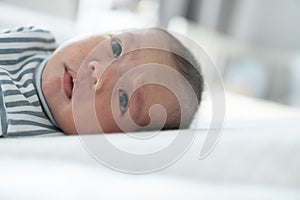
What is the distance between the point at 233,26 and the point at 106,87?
69.1 inches

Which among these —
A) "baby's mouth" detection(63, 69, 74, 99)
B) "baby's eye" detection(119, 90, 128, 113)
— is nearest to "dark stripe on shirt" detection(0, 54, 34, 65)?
"baby's mouth" detection(63, 69, 74, 99)

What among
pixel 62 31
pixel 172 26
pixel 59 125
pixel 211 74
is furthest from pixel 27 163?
pixel 172 26

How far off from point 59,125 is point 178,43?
0.24 meters

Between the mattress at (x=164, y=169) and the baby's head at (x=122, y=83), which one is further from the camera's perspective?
the baby's head at (x=122, y=83)

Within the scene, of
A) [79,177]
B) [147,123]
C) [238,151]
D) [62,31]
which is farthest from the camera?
[62,31]

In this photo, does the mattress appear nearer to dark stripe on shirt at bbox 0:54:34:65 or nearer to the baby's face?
the baby's face

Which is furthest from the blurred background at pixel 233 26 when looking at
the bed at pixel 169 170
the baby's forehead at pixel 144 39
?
the bed at pixel 169 170

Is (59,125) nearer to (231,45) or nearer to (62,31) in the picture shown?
(62,31)

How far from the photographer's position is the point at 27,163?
2.02ft

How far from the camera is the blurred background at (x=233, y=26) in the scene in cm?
229

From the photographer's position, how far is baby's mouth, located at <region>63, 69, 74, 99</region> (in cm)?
85

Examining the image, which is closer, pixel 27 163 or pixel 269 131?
pixel 27 163

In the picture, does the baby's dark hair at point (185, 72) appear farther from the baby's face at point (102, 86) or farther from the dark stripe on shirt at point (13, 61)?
the dark stripe on shirt at point (13, 61)

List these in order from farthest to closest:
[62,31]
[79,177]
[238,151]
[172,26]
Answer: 1. [172,26]
2. [62,31]
3. [238,151]
4. [79,177]
